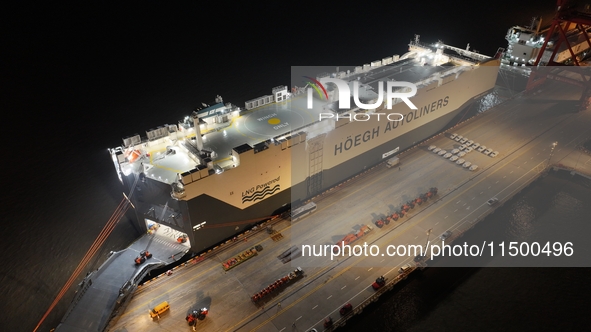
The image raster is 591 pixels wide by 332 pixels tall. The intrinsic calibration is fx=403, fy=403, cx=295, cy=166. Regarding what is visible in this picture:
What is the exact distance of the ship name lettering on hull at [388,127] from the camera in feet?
167

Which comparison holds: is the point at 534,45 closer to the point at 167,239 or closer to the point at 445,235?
the point at 445,235

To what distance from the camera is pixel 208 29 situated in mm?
110125

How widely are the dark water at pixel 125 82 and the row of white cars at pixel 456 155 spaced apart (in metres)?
16.3

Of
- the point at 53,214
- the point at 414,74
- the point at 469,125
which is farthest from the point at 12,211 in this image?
the point at 469,125

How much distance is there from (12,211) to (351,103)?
45785 millimetres

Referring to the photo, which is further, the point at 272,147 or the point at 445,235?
the point at 445,235

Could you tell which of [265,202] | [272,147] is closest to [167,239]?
[265,202]

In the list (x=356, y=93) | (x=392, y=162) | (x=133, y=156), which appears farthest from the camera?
(x=392, y=162)

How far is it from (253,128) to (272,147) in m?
6.53

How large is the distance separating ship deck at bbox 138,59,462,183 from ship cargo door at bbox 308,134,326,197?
8.58 ft

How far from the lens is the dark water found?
44.3 meters

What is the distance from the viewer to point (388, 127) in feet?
181

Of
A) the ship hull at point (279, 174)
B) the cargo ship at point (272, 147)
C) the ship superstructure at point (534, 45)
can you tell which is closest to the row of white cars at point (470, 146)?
the cargo ship at point (272, 147)

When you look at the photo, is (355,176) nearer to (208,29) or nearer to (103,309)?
(103,309)
